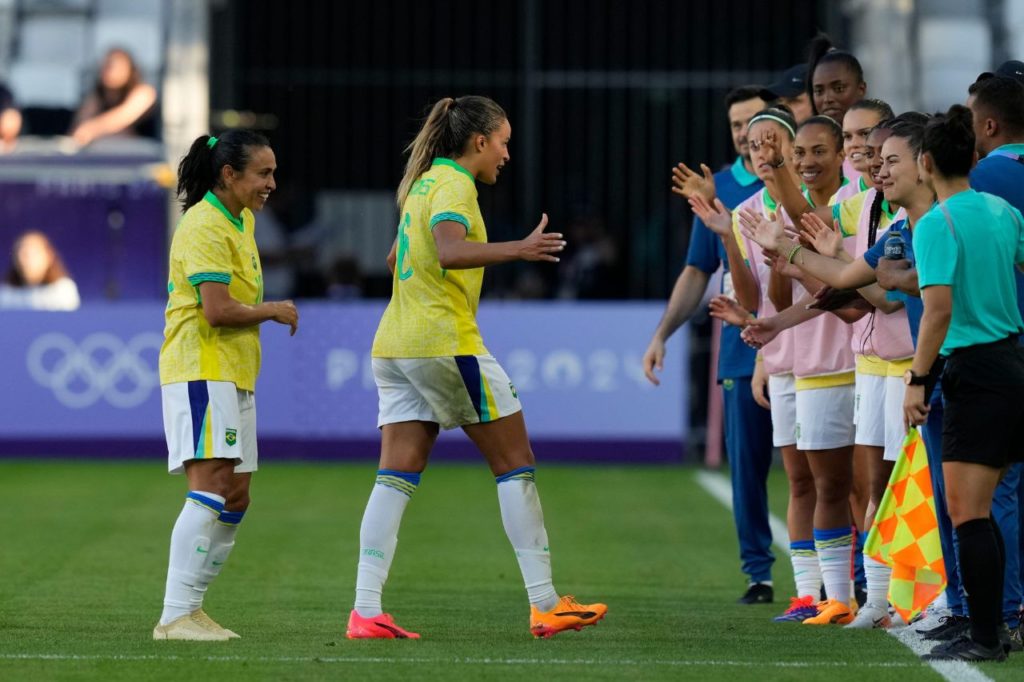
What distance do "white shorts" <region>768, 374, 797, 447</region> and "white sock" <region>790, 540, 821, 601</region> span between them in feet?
1.42

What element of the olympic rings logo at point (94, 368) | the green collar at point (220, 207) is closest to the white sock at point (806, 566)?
the green collar at point (220, 207)

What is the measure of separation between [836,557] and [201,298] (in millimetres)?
2767

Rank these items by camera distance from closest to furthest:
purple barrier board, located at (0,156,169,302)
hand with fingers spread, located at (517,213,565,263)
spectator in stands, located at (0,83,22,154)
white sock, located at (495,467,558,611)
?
hand with fingers spread, located at (517,213,565,263), white sock, located at (495,467,558,611), spectator in stands, located at (0,83,22,154), purple barrier board, located at (0,156,169,302)

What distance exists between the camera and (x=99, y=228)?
21141mm

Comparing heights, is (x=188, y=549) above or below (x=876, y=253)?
below

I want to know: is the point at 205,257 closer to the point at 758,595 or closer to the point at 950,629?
the point at 950,629

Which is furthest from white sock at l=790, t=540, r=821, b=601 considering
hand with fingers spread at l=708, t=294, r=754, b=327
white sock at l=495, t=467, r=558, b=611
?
white sock at l=495, t=467, r=558, b=611

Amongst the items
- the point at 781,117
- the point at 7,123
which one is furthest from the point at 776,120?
the point at 7,123

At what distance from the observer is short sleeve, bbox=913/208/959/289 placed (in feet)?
20.4

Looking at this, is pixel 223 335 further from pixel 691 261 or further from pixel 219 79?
pixel 219 79

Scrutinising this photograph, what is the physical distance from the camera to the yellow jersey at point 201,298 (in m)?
6.91

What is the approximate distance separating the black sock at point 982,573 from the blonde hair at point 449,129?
A: 222cm

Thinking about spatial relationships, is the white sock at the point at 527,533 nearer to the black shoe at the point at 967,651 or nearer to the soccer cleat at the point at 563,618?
the soccer cleat at the point at 563,618

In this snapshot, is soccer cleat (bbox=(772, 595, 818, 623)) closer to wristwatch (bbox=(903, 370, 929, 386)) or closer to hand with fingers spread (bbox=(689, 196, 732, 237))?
hand with fingers spread (bbox=(689, 196, 732, 237))
